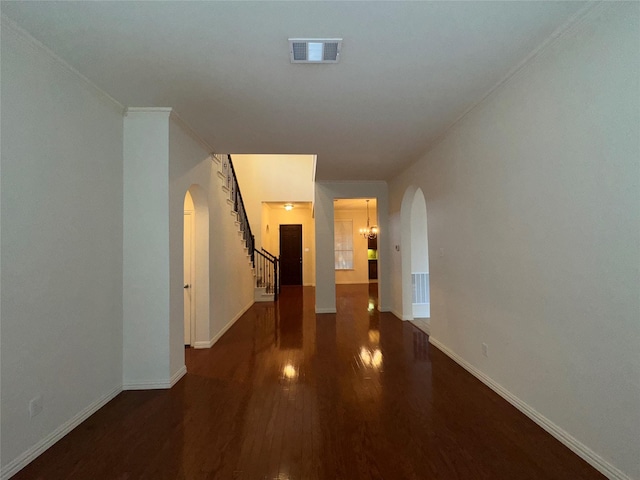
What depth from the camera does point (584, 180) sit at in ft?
5.96

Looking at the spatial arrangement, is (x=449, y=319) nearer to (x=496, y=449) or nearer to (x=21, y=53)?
(x=496, y=449)

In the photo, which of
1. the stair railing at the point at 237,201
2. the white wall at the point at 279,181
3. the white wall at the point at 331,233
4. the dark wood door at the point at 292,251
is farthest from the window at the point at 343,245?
the white wall at the point at 331,233

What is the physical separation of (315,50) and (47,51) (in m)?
1.89

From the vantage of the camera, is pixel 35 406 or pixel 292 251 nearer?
pixel 35 406

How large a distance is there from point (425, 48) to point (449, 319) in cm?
298

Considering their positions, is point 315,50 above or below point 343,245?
above

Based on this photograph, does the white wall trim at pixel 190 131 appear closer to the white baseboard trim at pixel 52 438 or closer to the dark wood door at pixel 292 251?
the white baseboard trim at pixel 52 438

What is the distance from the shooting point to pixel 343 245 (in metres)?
11.3

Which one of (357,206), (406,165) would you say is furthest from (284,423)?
(357,206)

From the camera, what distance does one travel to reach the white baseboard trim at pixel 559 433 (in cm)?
171

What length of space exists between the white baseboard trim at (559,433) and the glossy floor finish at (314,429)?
50 mm

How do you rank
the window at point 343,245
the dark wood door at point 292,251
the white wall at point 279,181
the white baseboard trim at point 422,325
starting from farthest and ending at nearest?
1. the window at point 343,245
2. the dark wood door at point 292,251
3. the white wall at point 279,181
4. the white baseboard trim at point 422,325

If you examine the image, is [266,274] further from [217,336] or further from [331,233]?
[217,336]

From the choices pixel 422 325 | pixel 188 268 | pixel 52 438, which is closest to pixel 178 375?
pixel 52 438
